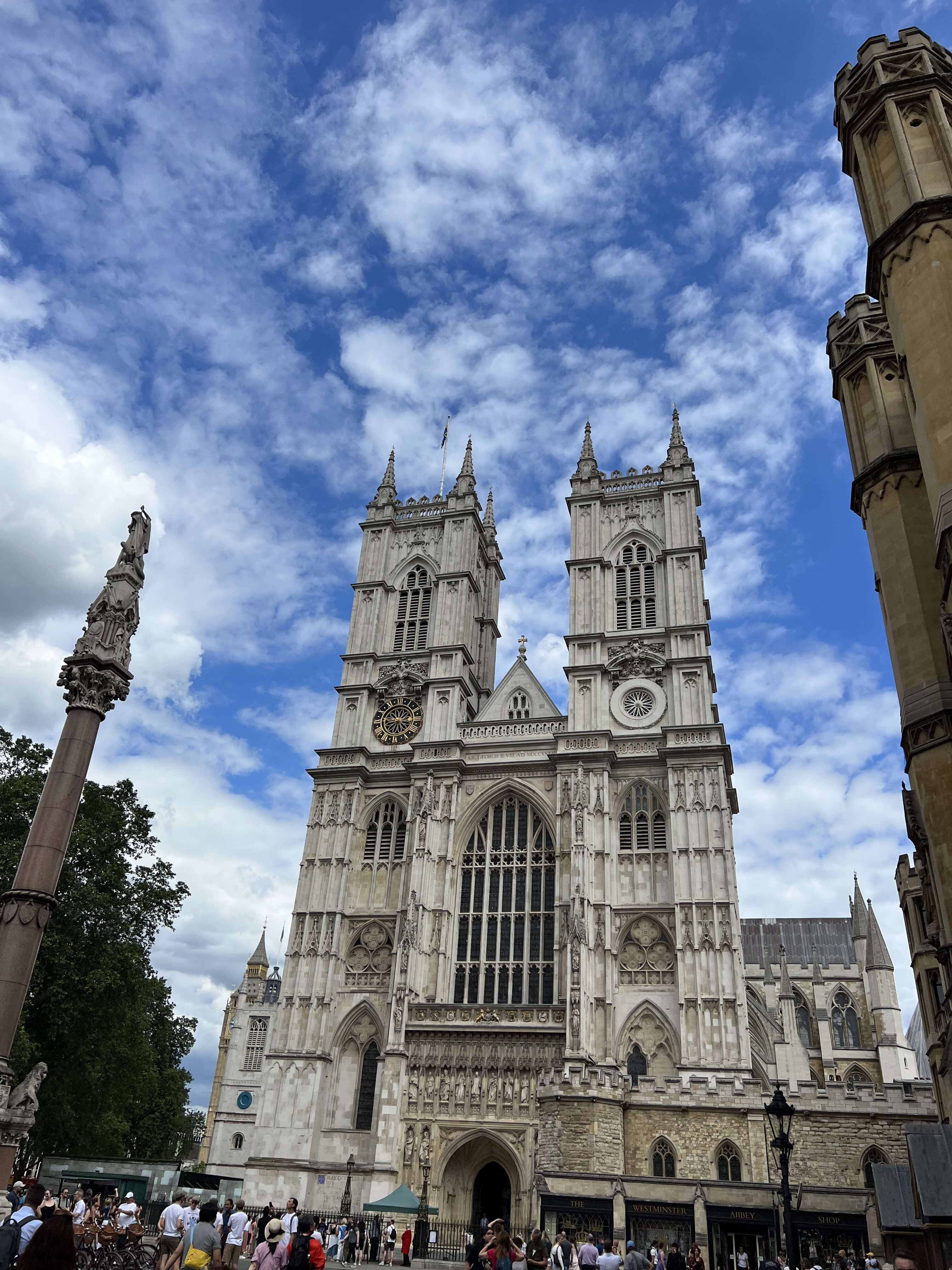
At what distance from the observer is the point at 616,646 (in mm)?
43688

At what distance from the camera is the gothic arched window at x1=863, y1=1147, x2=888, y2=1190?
92.7 ft

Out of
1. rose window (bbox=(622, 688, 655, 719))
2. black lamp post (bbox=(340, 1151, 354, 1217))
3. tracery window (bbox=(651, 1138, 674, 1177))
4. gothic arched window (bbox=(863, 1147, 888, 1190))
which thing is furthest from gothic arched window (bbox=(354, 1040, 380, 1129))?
gothic arched window (bbox=(863, 1147, 888, 1190))

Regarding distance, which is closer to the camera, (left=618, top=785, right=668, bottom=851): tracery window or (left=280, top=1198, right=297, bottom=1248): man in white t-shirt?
(left=280, top=1198, right=297, bottom=1248): man in white t-shirt

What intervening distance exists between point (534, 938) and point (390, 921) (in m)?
6.28

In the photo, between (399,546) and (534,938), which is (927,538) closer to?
(534,938)

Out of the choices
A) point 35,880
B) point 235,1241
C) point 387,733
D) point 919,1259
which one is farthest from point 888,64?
point 387,733

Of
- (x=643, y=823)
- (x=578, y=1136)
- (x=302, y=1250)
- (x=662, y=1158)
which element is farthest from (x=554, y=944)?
(x=302, y=1250)

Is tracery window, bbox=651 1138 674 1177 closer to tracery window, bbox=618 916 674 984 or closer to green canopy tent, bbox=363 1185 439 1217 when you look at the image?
tracery window, bbox=618 916 674 984

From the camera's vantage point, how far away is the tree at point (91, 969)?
2791 cm

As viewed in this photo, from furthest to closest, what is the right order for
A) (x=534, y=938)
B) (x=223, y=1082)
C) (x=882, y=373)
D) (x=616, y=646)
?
(x=223, y=1082) → (x=616, y=646) → (x=534, y=938) → (x=882, y=373)

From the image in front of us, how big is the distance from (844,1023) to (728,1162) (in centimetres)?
2761

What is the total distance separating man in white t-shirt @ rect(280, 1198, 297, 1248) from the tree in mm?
12083

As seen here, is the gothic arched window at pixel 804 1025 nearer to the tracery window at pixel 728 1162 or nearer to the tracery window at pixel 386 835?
the tracery window at pixel 728 1162

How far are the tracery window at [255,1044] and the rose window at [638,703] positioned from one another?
151ft
